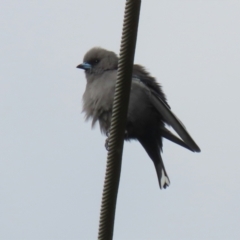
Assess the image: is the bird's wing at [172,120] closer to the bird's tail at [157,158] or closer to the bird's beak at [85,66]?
the bird's tail at [157,158]

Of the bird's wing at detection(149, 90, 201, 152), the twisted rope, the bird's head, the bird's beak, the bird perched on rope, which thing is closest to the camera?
the twisted rope

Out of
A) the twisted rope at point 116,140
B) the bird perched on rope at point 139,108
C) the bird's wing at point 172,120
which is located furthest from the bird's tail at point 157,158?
the twisted rope at point 116,140

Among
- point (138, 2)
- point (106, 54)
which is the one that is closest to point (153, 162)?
point (106, 54)

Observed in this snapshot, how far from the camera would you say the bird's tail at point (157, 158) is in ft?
22.1

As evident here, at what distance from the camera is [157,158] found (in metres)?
7.05

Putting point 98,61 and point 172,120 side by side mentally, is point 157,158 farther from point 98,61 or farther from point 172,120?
point 172,120

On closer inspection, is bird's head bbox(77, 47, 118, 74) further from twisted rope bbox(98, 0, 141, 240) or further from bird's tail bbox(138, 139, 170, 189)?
twisted rope bbox(98, 0, 141, 240)

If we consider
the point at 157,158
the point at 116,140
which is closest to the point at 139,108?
the point at 157,158

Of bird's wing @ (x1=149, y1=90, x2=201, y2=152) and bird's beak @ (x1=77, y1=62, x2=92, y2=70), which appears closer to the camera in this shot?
bird's wing @ (x1=149, y1=90, x2=201, y2=152)

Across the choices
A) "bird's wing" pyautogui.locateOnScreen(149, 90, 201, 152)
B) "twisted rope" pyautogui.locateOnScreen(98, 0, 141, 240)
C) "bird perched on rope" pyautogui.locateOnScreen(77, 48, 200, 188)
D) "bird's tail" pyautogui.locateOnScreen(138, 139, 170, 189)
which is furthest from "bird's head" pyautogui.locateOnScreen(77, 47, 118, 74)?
"twisted rope" pyautogui.locateOnScreen(98, 0, 141, 240)

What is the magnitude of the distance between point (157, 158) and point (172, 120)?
4.33 ft

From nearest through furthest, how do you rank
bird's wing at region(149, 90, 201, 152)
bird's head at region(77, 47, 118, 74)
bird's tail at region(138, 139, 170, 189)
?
bird's wing at region(149, 90, 201, 152) < bird's tail at region(138, 139, 170, 189) < bird's head at region(77, 47, 118, 74)

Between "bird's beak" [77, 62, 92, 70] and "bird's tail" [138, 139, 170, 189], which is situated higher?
"bird's beak" [77, 62, 92, 70]

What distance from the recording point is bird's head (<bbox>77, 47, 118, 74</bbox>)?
7.12 metres
